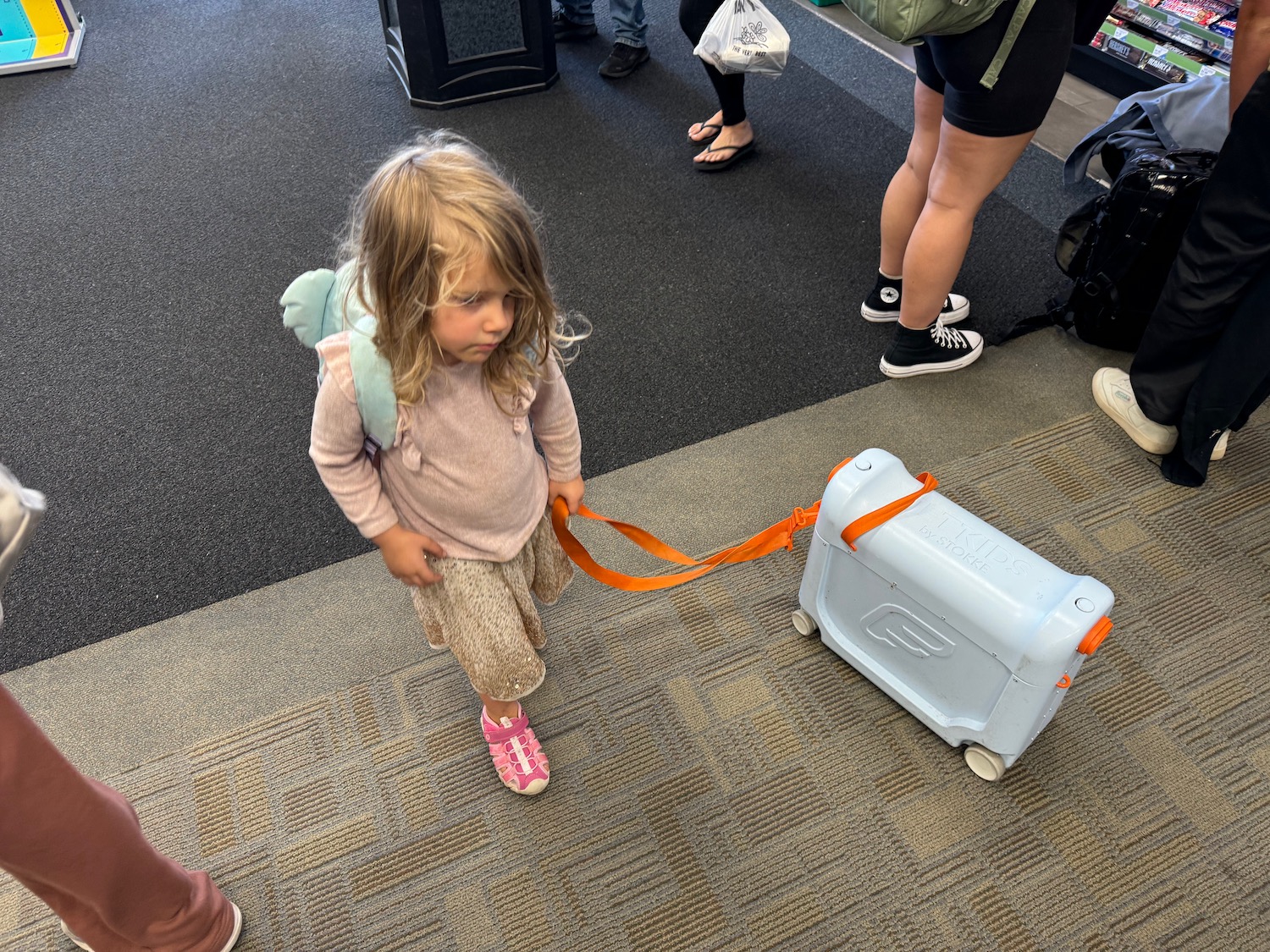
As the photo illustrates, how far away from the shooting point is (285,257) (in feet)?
7.51

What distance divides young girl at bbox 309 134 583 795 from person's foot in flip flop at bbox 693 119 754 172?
5.46 feet

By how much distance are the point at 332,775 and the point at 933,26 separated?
Result: 4.90 ft

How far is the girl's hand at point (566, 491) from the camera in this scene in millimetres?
1144

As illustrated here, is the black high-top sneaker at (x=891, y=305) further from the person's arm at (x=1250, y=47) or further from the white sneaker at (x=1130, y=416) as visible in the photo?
the person's arm at (x=1250, y=47)

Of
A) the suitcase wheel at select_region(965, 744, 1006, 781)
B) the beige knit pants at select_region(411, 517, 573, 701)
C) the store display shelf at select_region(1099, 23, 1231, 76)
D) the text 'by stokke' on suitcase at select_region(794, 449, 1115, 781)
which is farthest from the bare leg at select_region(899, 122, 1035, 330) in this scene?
the store display shelf at select_region(1099, 23, 1231, 76)

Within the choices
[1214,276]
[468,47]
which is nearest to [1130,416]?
[1214,276]

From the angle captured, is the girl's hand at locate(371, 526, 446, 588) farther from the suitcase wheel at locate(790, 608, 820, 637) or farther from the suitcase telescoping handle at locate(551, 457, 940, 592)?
the suitcase wheel at locate(790, 608, 820, 637)

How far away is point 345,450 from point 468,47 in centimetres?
227

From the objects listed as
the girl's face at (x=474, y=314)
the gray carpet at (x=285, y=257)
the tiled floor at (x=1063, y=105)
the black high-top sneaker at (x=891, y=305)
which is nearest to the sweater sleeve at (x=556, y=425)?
the girl's face at (x=474, y=314)

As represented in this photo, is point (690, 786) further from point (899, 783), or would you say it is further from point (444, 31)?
point (444, 31)

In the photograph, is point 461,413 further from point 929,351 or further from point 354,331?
point 929,351

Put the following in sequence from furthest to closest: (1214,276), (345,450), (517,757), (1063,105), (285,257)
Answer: (1063,105)
(285,257)
(1214,276)
(517,757)
(345,450)

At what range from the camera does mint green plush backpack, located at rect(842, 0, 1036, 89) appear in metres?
1.38

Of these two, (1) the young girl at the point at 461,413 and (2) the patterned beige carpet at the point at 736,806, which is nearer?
(1) the young girl at the point at 461,413
